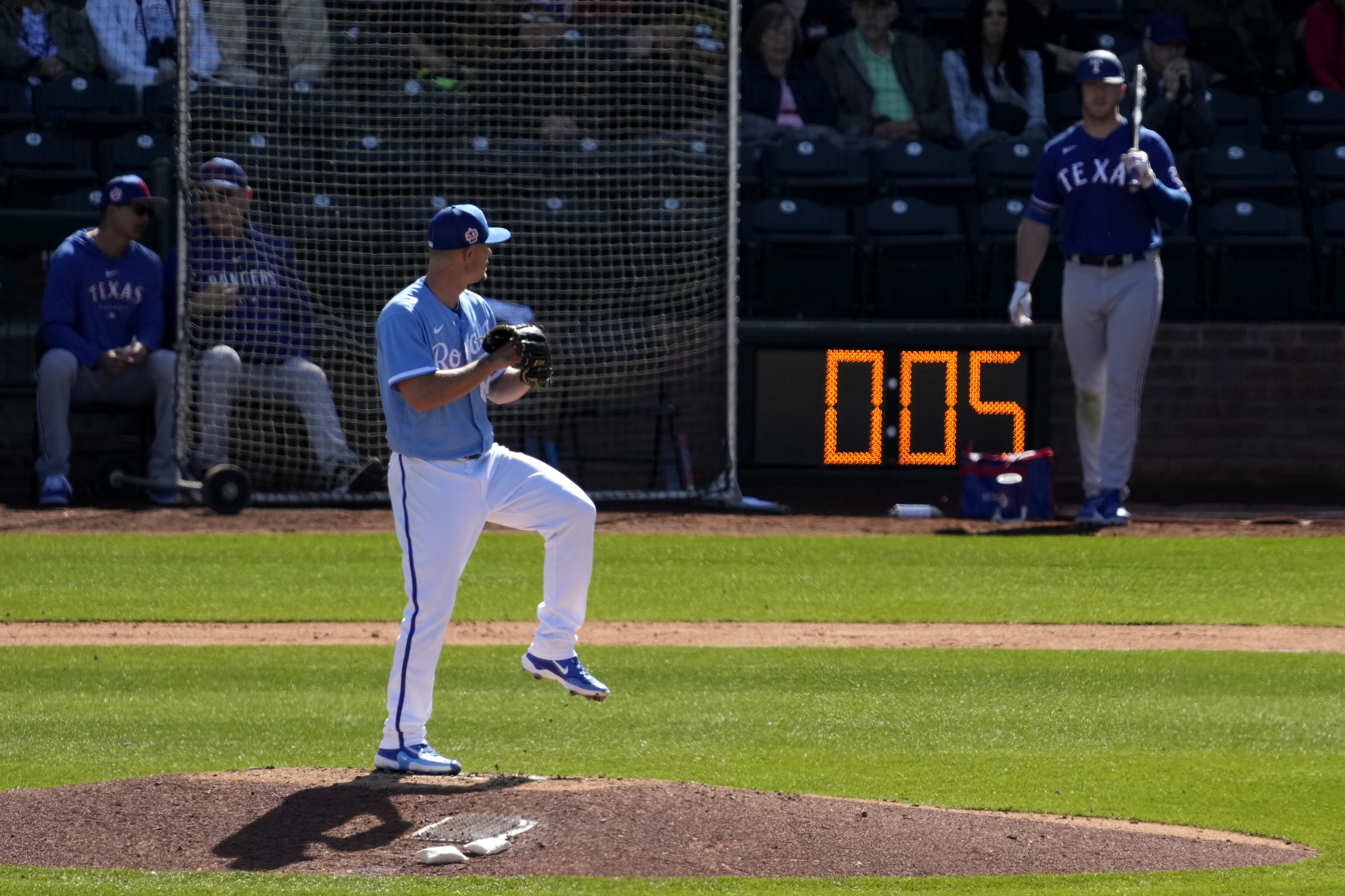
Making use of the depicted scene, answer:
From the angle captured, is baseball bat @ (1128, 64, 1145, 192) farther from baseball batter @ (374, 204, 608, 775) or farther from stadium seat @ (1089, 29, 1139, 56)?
baseball batter @ (374, 204, 608, 775)

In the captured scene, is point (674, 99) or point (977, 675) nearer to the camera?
point (977, 675)

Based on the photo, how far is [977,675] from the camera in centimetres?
802

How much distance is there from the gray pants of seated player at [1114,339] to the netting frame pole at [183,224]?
223 inches

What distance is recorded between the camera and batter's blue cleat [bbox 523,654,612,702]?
5938mm

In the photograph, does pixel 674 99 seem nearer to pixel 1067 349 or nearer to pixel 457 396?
pixel 1067 349

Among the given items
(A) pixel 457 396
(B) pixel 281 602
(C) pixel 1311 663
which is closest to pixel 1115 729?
(C) pixel 1311 663

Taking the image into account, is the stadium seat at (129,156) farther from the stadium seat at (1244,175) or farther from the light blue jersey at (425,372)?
the light blue jersey at (425,372)

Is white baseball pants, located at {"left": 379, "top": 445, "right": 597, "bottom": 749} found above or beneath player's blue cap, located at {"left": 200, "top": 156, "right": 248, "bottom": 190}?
beneath

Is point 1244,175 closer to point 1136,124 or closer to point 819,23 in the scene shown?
point 819,23

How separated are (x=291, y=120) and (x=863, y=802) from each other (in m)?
9.58

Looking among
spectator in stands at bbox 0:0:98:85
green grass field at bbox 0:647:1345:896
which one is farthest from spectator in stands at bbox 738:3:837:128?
green grass field at bbox 0:647:1345:896

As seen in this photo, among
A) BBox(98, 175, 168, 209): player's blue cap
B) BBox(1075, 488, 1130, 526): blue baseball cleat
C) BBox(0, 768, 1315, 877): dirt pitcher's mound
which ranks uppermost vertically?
BBox(98, 175, 168, 209): player's blue cap

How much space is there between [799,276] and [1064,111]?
3.27 m

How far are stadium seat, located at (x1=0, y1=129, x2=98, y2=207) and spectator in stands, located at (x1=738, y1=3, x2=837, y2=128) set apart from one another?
5.21 m
